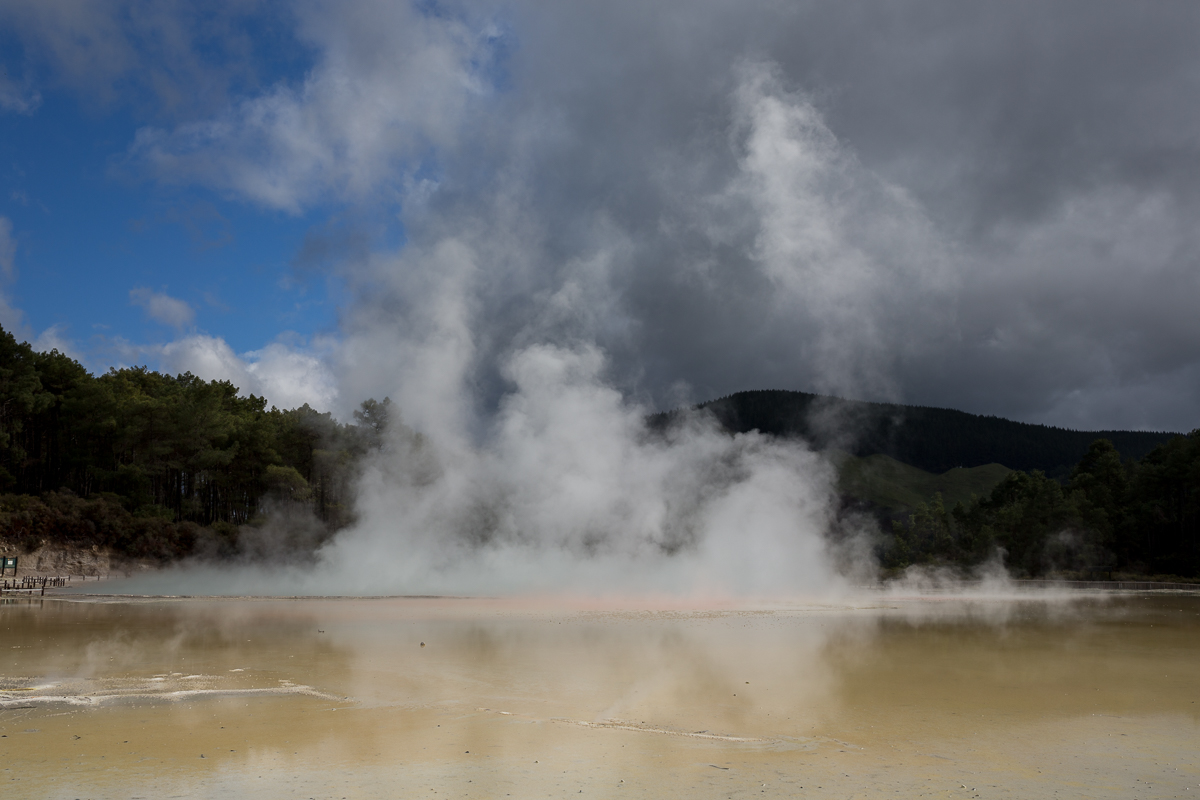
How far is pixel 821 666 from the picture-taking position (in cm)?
1656

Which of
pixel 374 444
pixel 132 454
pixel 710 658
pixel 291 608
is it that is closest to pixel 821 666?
pixel 710 658

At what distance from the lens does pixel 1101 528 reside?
75.4m

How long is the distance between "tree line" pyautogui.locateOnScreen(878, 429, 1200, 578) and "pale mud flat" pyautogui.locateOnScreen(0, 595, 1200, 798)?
56.5 metres

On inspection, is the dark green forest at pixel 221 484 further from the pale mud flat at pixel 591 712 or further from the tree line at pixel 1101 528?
the pale mud flat at pixel 591 712

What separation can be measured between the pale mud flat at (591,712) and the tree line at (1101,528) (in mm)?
Answer: 56477

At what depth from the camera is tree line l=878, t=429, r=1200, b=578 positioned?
242 feet

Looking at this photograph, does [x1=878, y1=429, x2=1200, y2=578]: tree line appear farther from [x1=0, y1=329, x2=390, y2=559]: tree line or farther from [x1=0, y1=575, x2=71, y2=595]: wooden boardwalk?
[x1=0, y1=575, x2=71, y2=595]: wooden boardwalk

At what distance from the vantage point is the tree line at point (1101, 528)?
242 feet

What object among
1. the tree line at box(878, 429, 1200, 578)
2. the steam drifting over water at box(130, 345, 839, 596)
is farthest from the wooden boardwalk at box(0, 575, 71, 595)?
the tree line at box(878, 429, 1200, 578)

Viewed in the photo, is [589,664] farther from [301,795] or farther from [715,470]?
[715,470]

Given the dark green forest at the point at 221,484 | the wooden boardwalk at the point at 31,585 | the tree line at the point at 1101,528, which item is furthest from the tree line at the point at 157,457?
the tree line at the point at 1101,528

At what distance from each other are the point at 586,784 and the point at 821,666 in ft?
31.6

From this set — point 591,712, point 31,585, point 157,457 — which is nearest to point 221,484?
point 157,457

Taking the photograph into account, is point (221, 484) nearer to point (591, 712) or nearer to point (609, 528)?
point (609, 528)
